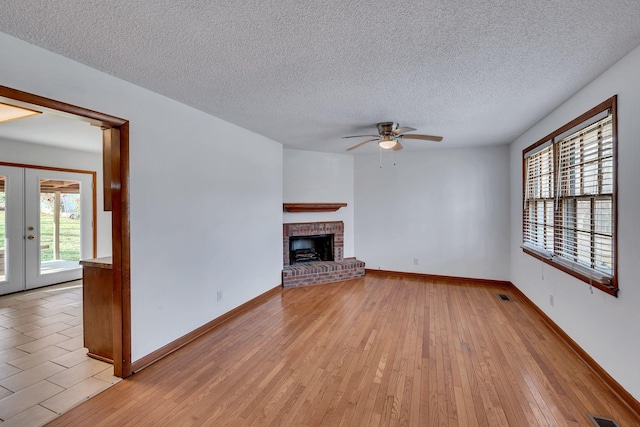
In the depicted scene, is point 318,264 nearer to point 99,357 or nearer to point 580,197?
point 99,357

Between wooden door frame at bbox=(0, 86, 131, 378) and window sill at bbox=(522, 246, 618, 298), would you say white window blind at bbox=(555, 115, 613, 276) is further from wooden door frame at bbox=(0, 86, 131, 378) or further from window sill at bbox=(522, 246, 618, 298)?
wooden door frame at bbox=(0, 86, 131, 378)

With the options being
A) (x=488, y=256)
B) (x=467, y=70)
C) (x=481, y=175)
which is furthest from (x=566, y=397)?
(x=481, y=175)

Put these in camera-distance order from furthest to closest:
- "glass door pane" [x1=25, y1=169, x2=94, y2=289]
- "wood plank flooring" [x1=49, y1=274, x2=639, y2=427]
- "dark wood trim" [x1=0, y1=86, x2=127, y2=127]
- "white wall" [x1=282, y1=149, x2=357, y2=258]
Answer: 1. "white wall" [x1=282, y1=149, x2=357, y2=258]
2. "glass door pane" [x1=25, y1=169, x2=94, y2=289]
3. "wood plank flooring" [x1=49, y1=274, x2=639, y2=427]
4. "dark wood trim" [x1=0, y1=86, x2=127, y2=127]

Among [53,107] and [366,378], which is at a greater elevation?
[53,107]

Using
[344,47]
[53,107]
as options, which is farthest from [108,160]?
[344,47]

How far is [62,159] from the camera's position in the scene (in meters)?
5.23

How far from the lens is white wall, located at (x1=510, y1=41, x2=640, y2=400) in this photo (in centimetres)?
194

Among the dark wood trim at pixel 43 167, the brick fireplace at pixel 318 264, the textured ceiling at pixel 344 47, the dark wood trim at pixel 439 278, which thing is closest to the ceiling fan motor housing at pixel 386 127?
the textured ceiling at pixel 344 47

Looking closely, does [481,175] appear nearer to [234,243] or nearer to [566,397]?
[566,397]

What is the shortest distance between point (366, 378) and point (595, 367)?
1883 mm

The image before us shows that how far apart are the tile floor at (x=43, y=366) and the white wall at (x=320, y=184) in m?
3.26

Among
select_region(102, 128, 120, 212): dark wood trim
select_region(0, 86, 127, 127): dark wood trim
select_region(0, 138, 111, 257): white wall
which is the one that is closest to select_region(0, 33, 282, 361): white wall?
select_region(0, 86, 127, 127): dark wood trim

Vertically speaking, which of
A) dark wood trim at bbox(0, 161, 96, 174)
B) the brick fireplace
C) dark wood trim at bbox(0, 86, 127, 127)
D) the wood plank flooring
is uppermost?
dark wood trim at bbox(0, 161, 96, 174)

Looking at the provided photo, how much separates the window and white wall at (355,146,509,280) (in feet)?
3.97
